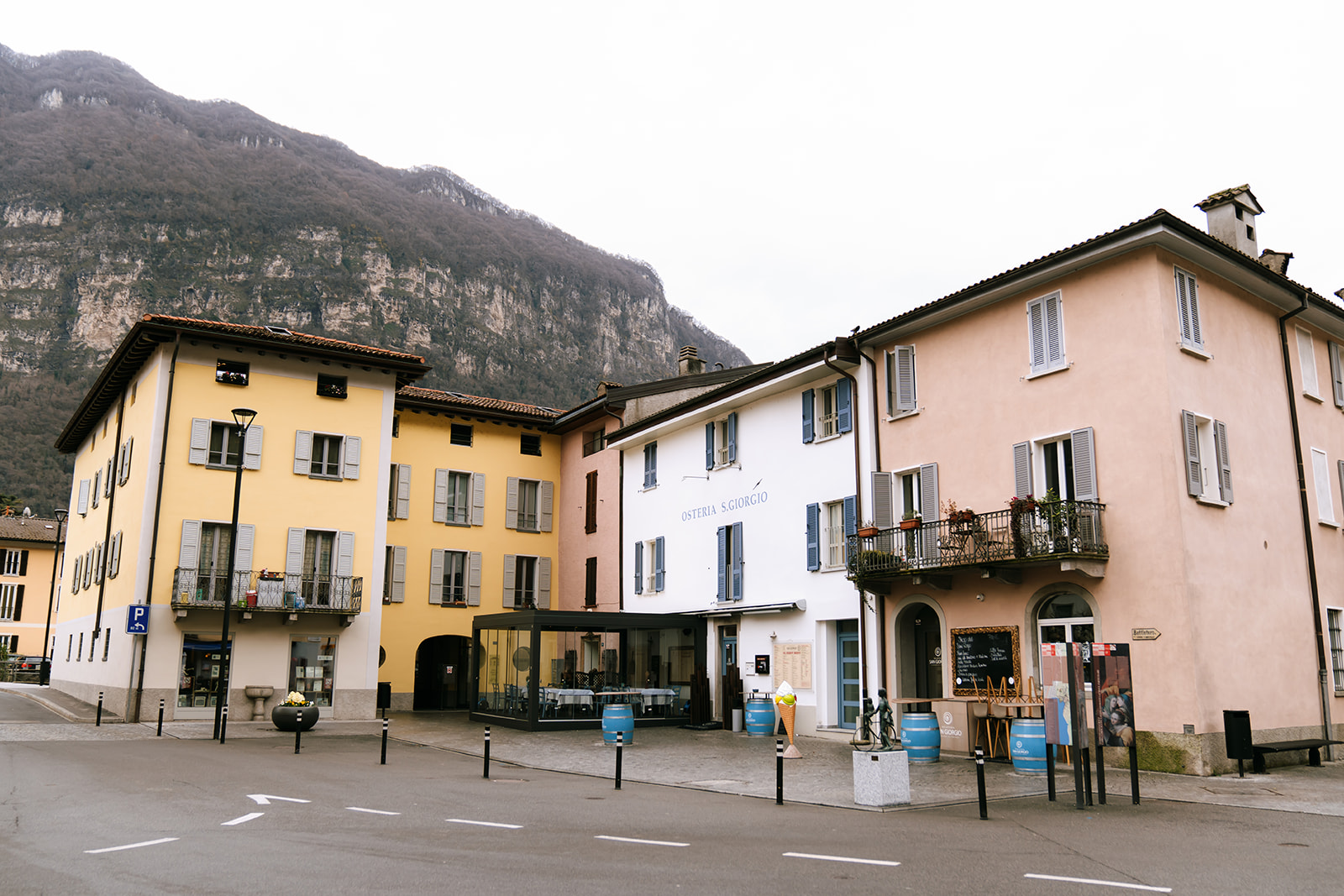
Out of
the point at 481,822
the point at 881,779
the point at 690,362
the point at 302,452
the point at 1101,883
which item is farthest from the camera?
the point at 690,362

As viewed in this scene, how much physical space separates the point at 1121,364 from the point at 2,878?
15538 mm

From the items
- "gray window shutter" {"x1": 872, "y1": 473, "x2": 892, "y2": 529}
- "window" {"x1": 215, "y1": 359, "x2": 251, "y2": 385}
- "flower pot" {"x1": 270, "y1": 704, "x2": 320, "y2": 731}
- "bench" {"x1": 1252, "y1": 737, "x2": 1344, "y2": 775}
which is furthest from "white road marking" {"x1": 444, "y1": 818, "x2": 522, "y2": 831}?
"window" {"x1": 215, "y1": 359, "x2": 251, "y2": 385}

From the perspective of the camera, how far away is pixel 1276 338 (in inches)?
728

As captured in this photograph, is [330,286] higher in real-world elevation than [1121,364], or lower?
higher

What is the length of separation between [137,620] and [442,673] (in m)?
11.4

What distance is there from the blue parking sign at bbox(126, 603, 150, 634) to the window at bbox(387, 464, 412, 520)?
8064 mm

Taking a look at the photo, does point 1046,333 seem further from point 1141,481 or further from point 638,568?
point 638,568

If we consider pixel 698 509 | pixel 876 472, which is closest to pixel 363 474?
pixel 698 509

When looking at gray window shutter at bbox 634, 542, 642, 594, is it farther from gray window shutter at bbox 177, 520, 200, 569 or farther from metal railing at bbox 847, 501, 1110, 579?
gray window shutter at bbox 177, 520, 200, 569

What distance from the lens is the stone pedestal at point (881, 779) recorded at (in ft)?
36.7

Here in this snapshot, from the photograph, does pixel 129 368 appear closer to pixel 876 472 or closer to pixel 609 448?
pixel 609 448

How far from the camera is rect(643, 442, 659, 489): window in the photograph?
93.8 ft

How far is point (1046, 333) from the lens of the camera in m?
17.3

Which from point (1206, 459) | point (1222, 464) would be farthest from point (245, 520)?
point (1222, 464)
